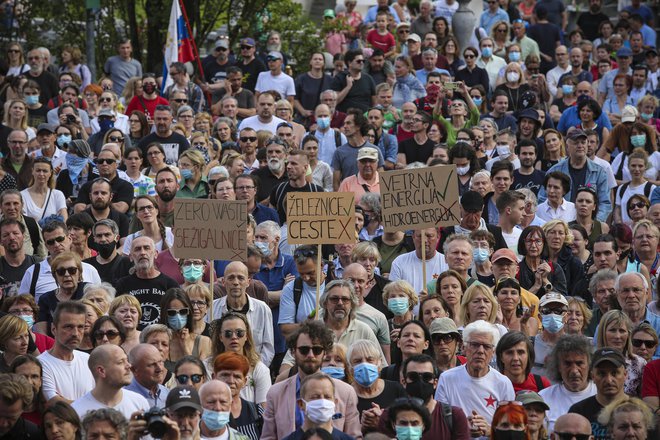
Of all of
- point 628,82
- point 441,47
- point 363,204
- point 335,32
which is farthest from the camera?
point 335,32

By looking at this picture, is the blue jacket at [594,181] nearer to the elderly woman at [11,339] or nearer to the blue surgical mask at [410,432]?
the elderly woman at [11,339]

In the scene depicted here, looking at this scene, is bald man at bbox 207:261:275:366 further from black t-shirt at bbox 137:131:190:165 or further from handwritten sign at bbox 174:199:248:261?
black t-shirt at bbox 137:131:190:165

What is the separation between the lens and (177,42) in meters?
23.4

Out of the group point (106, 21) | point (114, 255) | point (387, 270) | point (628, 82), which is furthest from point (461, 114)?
point (106, 21)

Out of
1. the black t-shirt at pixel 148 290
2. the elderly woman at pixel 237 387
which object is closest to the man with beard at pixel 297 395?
the elderly woman at pixel 237 387

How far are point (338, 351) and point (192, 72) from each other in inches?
544

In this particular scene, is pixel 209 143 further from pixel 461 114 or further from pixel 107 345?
pixel 107 345

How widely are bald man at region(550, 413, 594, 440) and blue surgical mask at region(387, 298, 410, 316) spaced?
283cm

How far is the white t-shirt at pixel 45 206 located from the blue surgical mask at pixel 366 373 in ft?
20.6

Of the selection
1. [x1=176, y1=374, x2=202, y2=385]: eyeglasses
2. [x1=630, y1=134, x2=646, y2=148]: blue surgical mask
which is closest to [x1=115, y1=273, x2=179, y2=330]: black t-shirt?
[x1=176, y1=374, x2=202, y2=385]: eyeglasses

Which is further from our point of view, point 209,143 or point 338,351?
point 209,143

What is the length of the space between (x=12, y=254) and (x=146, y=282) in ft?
5.19

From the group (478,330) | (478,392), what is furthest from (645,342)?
(478,392)

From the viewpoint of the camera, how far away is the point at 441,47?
24.4 meters
